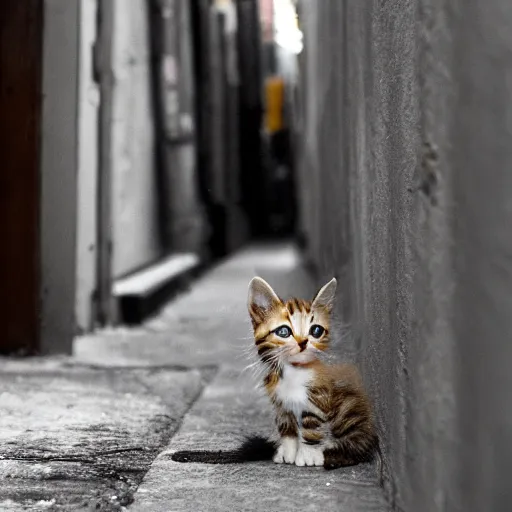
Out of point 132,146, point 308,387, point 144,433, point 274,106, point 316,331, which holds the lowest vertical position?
point 144,433

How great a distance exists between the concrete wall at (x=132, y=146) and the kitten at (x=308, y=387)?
2.85 m

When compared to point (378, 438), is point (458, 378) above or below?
above

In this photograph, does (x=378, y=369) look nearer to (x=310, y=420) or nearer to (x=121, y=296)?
(x=310, y=420)

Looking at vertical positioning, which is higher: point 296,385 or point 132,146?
point 132,146

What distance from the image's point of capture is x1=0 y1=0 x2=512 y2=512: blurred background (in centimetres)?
100

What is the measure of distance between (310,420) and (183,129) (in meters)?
5.16

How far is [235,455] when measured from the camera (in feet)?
6.06

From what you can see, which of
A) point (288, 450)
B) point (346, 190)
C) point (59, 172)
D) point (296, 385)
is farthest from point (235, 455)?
point (59, 172)

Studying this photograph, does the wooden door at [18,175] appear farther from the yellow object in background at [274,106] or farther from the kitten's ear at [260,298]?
the yellow object in background at [274,106]

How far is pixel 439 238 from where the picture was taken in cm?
110

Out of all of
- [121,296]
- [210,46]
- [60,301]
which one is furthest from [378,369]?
[210,46]

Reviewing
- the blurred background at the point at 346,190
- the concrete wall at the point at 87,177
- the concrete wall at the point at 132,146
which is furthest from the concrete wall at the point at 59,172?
the concrete wall at the point at 132,146

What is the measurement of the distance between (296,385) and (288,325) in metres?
0.13

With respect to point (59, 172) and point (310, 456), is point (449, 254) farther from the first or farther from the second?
point (59, 172)
